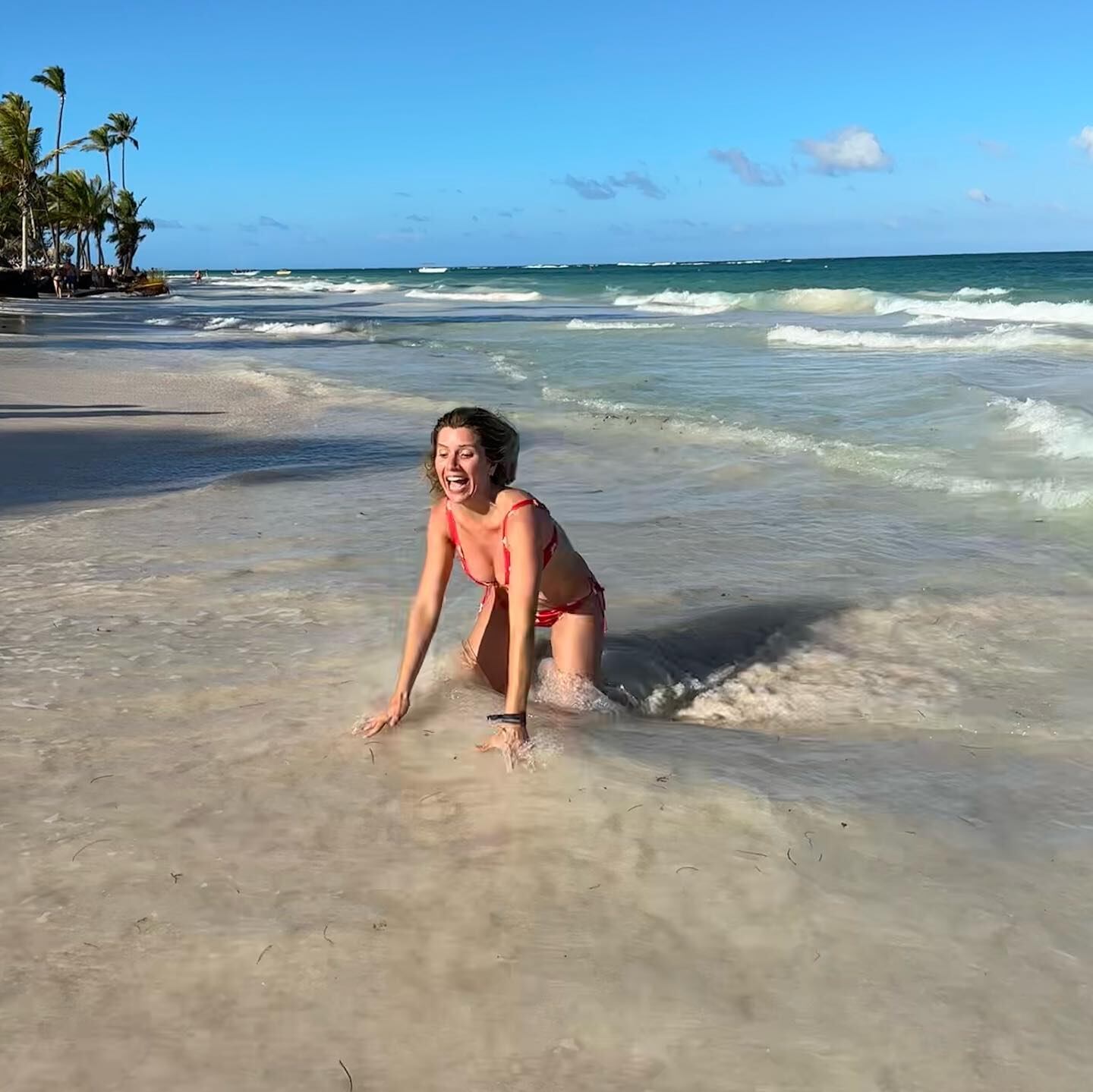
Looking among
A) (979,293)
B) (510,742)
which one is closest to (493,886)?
(510,742)

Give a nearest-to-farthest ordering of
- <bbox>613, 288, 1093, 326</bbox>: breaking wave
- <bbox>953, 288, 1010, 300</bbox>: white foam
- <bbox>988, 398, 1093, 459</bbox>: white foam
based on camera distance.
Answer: <bbox>988, 398, 1093, 459</bbox>: white foam < <bbox>613, 288, 1093, 326</bbox>: breaking wave < <bbox>953, 288, 1010, 300</bbox>: white foam

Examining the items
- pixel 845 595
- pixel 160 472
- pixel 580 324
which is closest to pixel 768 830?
pixel 845 595

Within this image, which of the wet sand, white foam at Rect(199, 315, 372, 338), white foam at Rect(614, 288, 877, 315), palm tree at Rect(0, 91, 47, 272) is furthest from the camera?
palm tree at Rect(0, 91, 47, 272)

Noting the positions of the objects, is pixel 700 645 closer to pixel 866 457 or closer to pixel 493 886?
pixel 493 886

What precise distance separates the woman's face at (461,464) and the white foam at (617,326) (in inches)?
1099

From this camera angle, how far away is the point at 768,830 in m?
3.10

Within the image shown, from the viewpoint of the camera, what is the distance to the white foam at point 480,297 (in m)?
58.9

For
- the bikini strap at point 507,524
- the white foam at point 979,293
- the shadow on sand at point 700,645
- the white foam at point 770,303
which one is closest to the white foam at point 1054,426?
the shadow on sand at point 700,645

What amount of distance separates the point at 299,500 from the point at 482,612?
161 inches

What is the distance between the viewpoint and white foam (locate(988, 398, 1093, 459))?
9508 millimetres

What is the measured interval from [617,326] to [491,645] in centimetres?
2924

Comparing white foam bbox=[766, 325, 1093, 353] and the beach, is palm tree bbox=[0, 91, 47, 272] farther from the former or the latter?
the beach

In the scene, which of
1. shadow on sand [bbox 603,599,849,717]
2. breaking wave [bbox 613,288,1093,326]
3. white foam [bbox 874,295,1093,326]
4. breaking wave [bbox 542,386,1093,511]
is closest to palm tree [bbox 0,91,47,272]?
breaking wave [bbox 613,288,1093,326]

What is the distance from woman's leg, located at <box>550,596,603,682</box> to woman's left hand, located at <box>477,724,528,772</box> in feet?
2.03
